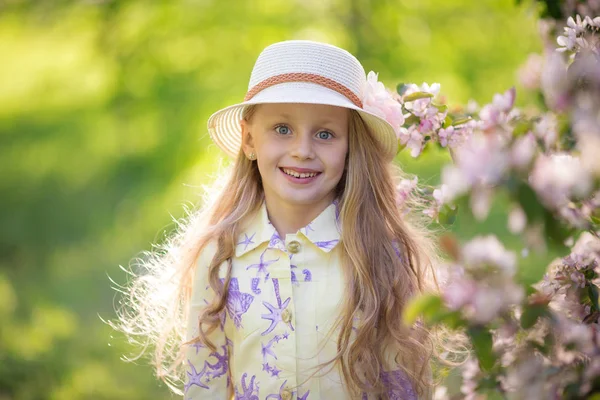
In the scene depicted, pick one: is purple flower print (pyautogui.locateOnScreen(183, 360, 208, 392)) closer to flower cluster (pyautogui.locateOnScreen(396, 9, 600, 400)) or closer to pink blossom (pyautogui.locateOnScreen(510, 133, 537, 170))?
flower cluster (pyautogui.locateOnScreen(396, 9, 600, 400))

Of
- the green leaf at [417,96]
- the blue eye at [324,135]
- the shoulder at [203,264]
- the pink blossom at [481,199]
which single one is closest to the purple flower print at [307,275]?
the shoulder at [203,264]

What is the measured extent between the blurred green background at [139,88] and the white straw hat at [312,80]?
13.3 ft

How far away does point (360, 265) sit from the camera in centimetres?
238

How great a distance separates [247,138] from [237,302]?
57 cm

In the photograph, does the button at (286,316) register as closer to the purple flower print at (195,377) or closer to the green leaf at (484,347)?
the purple flower print at (195,377)

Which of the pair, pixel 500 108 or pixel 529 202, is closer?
pixel 529 202

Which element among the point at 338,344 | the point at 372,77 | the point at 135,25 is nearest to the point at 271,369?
the point at 338,344

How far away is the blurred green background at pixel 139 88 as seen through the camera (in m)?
7.49

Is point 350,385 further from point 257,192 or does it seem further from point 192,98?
point 192,98

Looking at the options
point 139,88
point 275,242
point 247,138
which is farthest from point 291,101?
point 139,88

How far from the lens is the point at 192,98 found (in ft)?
28.9

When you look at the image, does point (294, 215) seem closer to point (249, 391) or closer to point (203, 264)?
point (203, 264)

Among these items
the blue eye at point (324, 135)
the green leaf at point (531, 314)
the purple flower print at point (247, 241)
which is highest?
the blue eye at point (324, 135)

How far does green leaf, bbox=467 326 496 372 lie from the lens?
135 cm
